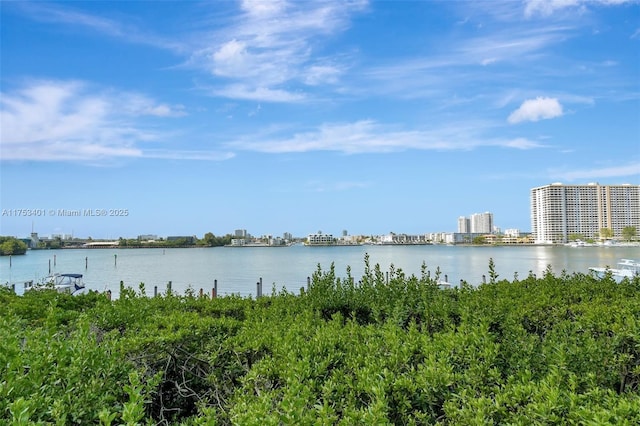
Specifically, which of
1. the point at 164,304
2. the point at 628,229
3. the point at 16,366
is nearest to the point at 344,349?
the point at 16,366

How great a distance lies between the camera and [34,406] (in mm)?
1864

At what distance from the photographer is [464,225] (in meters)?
185

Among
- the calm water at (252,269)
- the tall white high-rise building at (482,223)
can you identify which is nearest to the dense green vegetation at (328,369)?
the calm water at (252,269)

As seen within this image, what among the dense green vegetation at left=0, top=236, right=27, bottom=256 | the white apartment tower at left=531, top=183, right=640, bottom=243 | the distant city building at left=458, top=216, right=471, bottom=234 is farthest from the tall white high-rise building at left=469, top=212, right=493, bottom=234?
the dense green vegetation at left=0, top=236, right=27, bottom=256

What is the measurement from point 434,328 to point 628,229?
14574cm

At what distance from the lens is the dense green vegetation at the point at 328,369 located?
1.98 m

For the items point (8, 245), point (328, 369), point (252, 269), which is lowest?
point (252, 269)

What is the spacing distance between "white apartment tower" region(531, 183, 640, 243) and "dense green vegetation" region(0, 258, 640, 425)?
13921cm

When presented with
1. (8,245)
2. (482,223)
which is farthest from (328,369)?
(482,223)

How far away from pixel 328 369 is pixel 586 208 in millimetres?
151581

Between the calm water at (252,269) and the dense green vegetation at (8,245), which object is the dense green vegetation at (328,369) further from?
the dense green vegetation at (8,245)

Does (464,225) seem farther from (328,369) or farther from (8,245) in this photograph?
(328,369)

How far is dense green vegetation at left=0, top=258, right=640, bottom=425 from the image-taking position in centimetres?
198

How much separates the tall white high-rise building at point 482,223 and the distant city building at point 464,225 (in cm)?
172
